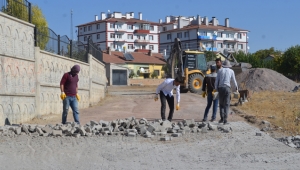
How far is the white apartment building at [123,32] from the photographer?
358 feet

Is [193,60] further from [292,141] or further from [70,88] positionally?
[292,141]

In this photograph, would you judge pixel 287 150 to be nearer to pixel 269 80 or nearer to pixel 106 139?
pixel 106 139

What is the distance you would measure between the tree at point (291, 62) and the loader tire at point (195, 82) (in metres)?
39.3

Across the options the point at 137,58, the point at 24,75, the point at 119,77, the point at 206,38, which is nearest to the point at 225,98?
the point at 24,75

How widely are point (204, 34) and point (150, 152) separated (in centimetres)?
9645

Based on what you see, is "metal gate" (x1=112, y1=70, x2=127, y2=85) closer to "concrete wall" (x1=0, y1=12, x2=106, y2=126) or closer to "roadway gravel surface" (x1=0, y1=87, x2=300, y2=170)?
"concrete wall" (x1=0, y1=12, x2=106, y2=126)

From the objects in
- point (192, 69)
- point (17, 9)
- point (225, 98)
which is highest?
point (17, 9)

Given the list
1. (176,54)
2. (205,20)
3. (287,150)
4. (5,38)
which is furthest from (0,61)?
(205,20)

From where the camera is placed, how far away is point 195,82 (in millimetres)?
32938

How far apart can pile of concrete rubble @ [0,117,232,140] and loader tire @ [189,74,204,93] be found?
20.2 meters

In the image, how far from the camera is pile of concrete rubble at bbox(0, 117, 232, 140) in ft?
37.2

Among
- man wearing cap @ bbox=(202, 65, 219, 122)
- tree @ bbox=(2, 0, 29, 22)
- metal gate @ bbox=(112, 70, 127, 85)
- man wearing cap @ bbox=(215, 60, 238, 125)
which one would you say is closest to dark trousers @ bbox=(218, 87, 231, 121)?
man wearing cap @ bbox=(215, 60, 238, 125)

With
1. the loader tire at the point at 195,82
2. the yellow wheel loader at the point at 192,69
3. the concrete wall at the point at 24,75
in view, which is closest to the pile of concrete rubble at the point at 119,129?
the concrete wall at the point at 24,75

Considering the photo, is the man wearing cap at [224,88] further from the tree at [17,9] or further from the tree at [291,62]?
the tree at [291,62]
